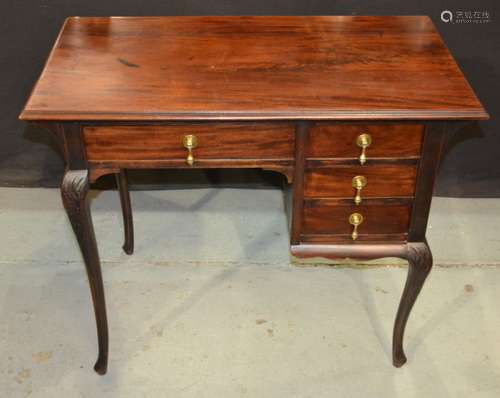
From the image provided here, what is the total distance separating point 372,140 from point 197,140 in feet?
1.32

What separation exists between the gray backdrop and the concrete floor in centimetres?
10

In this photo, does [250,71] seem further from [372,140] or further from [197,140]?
[372,140]

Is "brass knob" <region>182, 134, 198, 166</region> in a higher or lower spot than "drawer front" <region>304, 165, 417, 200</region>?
higher

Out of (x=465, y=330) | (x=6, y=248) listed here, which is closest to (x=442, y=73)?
(x=465, y=330)

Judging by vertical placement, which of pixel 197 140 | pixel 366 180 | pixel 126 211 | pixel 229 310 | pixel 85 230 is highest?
pixel 197 140

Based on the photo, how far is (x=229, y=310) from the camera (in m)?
2.16

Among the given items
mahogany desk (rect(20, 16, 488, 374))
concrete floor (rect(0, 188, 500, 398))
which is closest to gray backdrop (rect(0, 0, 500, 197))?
concrete floor (rect(0, 188, 500, 398))

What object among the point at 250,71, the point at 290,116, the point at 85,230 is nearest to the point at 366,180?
the point at 290,116

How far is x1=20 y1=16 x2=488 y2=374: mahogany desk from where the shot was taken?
4.93ft

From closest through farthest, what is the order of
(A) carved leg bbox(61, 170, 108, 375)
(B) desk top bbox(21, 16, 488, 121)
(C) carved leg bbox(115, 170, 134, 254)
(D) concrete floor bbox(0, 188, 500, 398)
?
(B) desk top bbox(21, 16, 488, 121), (A) carved leg bbox(61, 170, 108, 375), (D) concrete floor bbox(0, 188, 500, 398), (C) carved leg bbox(115, 170, 134, 254)

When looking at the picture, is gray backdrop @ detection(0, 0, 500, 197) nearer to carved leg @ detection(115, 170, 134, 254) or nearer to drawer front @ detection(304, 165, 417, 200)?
carved leg @ detection(115, 170, 134, 254)

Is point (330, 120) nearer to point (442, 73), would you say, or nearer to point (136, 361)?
point (442, 73)

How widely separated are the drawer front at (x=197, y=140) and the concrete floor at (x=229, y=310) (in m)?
0.71

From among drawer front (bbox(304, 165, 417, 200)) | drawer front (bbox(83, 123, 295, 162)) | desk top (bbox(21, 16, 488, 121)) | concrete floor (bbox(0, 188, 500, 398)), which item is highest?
desk top (bbox(21, 16, 488, 121))
